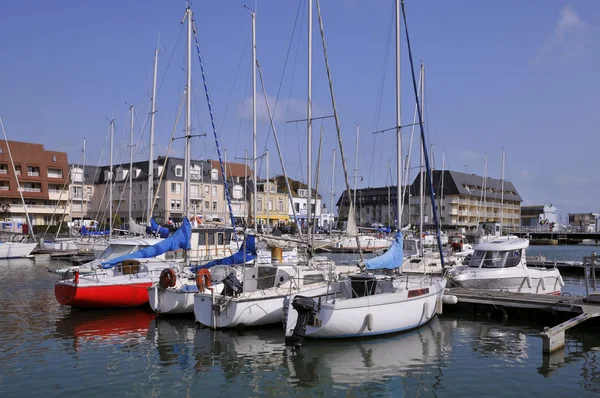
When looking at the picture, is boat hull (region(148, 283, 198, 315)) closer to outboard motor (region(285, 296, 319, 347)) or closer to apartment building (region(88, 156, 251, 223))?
outboard motor (region(285, 296, 319, 347))

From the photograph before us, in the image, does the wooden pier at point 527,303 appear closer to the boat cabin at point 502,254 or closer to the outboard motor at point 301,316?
the boat cabin at point 502,254

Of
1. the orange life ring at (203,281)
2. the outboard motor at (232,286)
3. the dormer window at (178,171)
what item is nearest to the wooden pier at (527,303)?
the outboard motor at (232,286)

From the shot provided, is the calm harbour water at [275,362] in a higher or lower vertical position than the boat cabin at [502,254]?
lower

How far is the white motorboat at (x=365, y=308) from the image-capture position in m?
19.4

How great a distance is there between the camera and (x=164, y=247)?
27984 mm

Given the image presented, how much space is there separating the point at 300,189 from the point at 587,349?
319 ft

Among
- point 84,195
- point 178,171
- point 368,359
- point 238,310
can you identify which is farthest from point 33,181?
point 368,359

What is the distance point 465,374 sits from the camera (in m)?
17.2

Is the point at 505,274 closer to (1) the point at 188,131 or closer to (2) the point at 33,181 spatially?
(1) the point at 188,131

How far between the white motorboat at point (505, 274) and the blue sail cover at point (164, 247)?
1377 cm

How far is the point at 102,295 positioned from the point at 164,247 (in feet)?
11.7

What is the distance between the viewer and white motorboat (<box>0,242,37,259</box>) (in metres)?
58.2

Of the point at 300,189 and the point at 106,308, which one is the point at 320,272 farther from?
the point at 300,189

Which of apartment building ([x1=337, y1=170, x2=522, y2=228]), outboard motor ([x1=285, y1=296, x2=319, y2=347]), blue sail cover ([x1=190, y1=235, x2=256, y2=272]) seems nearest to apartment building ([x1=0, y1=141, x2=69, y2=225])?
apartment building ([x1=337, y1=170, x2=522, y2=228])
